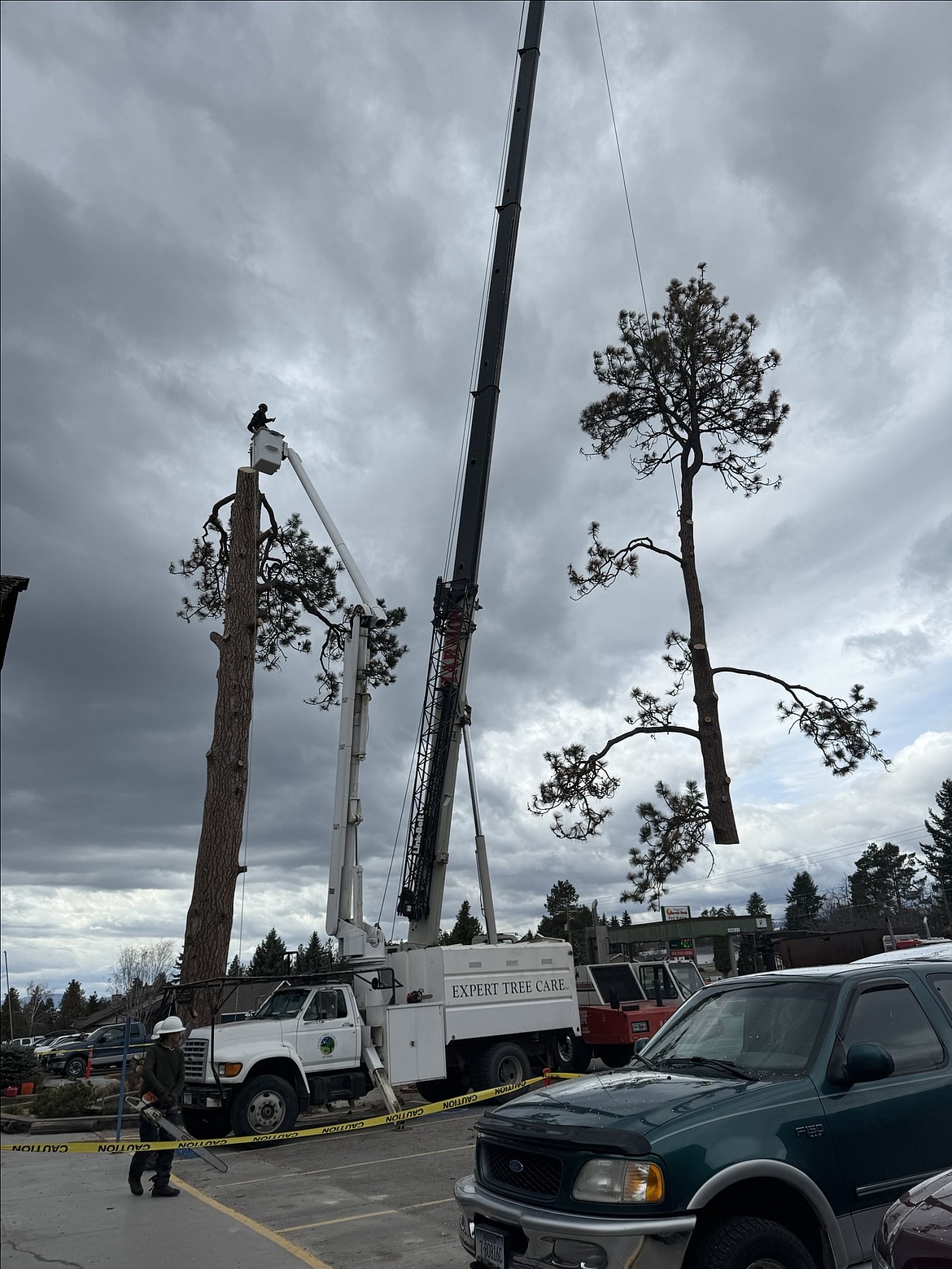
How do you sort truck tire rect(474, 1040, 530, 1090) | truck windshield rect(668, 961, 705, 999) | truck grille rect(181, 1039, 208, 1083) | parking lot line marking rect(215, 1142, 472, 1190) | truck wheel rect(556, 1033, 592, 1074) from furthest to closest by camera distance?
truck windshield rect(668, 961, 705, 999) → truck wheel rect(556, 1033, 592, 1074) → truck tire rect(474, 1040, 530, 1090) → truck grille rect(181, 1039, 208, 1083) → parking lot line marking rect(215, 1142, 472, 1190)

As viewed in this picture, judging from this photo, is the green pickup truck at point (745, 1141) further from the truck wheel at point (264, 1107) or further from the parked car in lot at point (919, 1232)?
the truck wheel at point (264, 1107)

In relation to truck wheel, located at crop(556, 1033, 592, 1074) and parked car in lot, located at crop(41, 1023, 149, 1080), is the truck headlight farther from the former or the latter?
parked car in lot, located at crop(41, 1023, 149, 1080)

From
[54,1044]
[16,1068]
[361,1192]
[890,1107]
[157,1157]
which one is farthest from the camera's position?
[54,1044]

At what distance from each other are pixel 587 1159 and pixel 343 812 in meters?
11.5

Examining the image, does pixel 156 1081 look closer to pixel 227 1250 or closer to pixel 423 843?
pixel 227 1250

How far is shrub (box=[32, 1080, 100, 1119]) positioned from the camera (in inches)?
615

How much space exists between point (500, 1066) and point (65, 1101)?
7429mm

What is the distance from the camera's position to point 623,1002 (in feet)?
56.0

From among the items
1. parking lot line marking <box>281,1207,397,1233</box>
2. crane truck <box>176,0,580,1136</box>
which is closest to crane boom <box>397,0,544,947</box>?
crane truck <box>176,0,580,1136</box>

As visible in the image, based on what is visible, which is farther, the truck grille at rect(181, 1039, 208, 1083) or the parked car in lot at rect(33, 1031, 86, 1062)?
the parked car in lot at rect(33, 1031, 86, 1062)

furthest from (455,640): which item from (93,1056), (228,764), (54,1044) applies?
(54,1044)

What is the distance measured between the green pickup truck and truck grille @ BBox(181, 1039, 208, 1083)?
823 cm

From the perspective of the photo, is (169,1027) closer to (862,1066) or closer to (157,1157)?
(157,1157)

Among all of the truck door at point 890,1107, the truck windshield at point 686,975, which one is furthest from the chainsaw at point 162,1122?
the truck windshield at point 686,975
